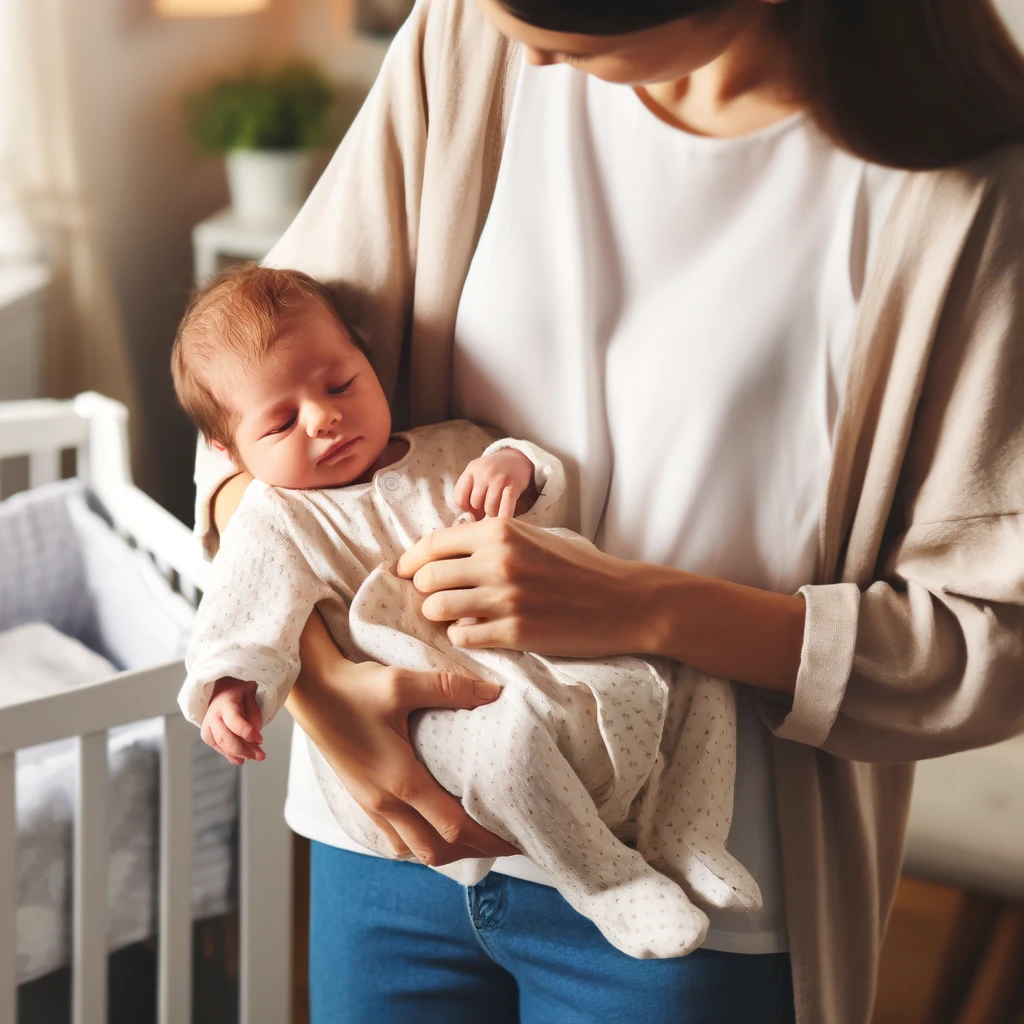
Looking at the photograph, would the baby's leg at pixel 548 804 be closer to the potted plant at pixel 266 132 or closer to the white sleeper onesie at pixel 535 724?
the white sleeper onesie at pixel 535 724

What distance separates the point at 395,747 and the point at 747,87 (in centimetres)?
50

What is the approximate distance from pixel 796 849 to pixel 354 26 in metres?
2.37

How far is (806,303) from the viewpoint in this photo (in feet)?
2.58

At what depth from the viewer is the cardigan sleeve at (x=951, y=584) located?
0.75 meters

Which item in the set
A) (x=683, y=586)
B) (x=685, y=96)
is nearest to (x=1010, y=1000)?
(x=683, y=586)

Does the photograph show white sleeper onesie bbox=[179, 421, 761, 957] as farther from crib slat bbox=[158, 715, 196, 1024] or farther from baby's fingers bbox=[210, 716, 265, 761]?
crib slat bbox=[158, 715, 196, 1024]

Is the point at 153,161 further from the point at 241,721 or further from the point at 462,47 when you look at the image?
the point at 241,721

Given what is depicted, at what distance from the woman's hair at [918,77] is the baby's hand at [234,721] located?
524mm

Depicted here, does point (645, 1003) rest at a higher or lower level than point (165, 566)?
higher

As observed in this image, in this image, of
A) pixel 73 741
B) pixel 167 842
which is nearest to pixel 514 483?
pixel 167 842

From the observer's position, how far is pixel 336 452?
3.01 ft

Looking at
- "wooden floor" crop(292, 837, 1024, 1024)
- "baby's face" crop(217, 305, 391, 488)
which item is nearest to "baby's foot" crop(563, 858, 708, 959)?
"baby's face" crop(217, 305, 391, 488)

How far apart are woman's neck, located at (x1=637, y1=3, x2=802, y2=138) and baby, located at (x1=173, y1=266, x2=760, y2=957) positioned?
0.25 m

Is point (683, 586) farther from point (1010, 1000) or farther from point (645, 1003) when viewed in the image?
point (1010, 1000)
